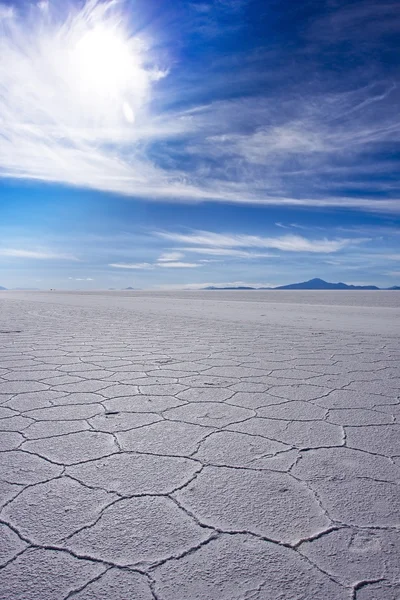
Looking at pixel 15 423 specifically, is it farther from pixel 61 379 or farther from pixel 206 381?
pixel 206 381

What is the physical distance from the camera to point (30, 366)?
10.2 ft

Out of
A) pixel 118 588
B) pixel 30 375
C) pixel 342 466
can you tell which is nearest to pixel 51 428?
pixel 118 588

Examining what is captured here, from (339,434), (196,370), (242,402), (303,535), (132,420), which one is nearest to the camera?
(303,535)

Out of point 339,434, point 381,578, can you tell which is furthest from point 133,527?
point 339,434

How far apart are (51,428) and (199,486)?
2.83ft

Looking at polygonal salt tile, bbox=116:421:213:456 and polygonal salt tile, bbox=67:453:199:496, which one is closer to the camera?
polygonal salt tile, bbox=67:453:199:496

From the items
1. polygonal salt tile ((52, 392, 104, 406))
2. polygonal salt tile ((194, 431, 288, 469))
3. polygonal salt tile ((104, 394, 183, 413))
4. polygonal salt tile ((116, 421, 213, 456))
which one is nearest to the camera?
polygonal salt tile ((194, 431, 288, 469))

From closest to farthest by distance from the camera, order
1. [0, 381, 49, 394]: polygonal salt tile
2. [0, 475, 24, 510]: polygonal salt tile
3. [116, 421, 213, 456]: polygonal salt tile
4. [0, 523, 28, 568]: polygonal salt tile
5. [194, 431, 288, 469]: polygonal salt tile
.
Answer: [0, 523, 28, 568]: polygonal salt tile
[0, 475, 24, 510]: polygonal salt tile
[194, 431, 288, 469]: polygonal salt tile
[116, 421, 213, 456]: polygonal salt tile
[0, 381, 49, 394]: polygonal salt tile

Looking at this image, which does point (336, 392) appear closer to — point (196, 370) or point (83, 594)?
point (196, 370)

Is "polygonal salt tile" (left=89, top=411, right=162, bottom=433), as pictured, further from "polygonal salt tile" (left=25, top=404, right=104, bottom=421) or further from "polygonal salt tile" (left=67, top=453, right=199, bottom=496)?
"polygonal salt tile" (left=67, top=453, right=199, bottom=496)

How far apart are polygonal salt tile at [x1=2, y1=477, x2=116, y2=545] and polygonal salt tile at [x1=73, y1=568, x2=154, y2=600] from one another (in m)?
0.19

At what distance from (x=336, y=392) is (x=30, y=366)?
2.40 meters

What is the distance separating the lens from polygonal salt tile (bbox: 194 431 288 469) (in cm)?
144

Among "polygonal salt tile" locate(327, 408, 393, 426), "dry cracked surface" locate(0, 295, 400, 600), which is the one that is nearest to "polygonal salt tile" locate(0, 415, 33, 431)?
"dry cracked surface" locate(0, 295, 400, 600)
